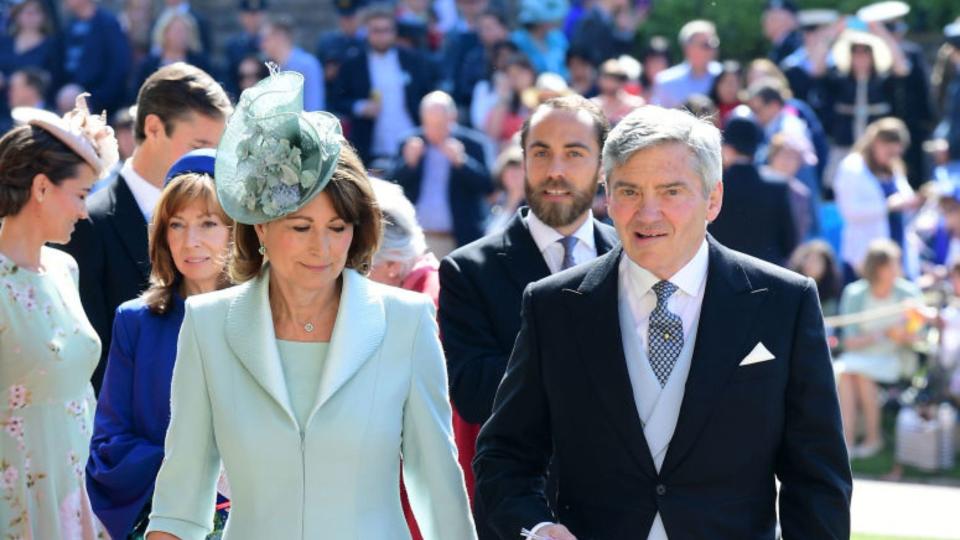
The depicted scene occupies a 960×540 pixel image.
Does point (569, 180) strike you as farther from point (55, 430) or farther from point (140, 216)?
point (55, 430)

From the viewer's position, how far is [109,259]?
592 centimetres

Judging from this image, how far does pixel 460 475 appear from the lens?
4.12 m

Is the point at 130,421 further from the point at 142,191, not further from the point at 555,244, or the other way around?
the point at 555,244

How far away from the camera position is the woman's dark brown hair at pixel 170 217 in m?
5.17

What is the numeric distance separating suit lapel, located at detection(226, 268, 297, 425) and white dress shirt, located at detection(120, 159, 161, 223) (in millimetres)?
1856

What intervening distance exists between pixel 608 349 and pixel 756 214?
22.8 feet

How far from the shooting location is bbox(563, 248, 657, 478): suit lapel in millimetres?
4145

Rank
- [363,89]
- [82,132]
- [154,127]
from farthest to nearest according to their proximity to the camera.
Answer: [363,89]
[154,127]
[82,132]

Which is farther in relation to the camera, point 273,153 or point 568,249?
point 568,249

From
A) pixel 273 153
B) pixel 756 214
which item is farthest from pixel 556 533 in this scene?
pixel 756 214

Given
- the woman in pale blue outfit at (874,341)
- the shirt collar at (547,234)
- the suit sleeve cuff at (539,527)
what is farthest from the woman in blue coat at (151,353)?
the woman in pale blue outfit at (874,341)

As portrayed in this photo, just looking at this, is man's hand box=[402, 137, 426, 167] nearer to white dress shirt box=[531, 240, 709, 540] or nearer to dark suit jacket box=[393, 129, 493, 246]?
dark suit jacket box=[393, 129, 493, 246]

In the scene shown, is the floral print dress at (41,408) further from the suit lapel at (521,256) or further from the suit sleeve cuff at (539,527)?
the suit sleeve cuff at (539,527)

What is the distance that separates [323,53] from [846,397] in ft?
21.7
